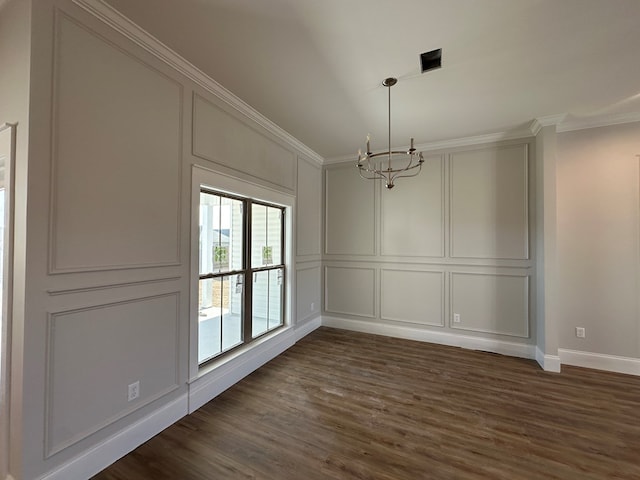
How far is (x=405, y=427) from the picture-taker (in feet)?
7.16

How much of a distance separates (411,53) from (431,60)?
20 cm

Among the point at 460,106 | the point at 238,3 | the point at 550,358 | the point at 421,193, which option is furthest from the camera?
the point at 421,193

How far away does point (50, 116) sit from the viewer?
1514 mm

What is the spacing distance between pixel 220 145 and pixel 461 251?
331 cm

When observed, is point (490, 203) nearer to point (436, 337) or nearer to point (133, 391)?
point (436, 337)

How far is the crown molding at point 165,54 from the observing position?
1.71 m

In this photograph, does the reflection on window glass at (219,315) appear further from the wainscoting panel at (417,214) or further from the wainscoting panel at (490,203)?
the wainscoting panel at (490,203)

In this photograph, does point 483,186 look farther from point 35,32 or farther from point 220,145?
point 35,32

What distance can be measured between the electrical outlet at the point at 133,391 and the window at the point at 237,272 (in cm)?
70

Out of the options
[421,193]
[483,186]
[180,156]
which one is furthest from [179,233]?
[483,186]

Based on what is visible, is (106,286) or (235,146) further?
(235,146)

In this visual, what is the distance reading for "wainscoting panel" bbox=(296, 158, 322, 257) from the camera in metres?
4.14

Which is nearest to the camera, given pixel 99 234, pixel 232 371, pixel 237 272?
pixel 99 234

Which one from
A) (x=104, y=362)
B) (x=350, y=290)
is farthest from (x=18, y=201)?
(x=350, y=290)
